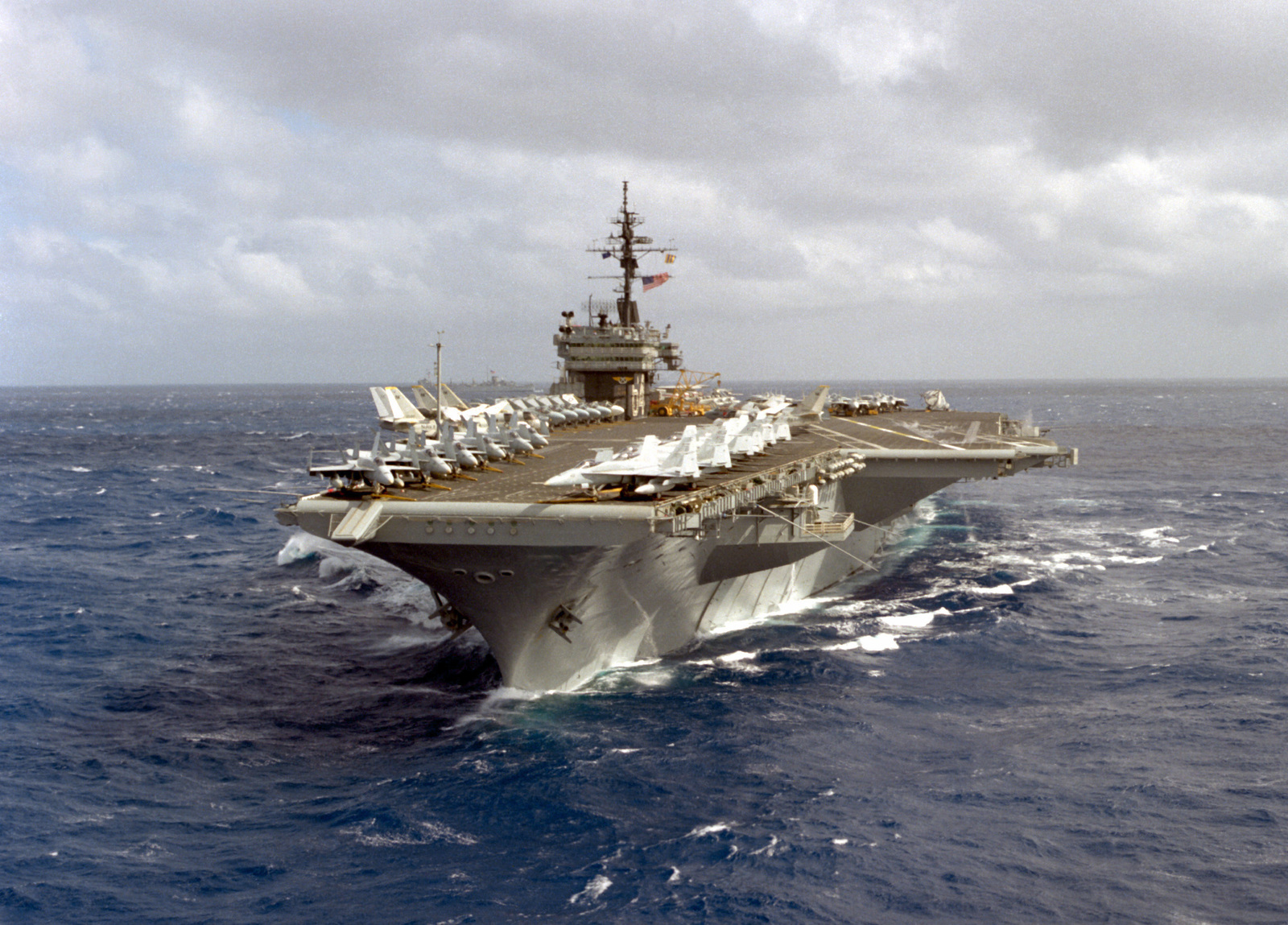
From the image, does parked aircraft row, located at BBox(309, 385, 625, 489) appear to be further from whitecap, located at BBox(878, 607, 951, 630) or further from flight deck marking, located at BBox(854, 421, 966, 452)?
flight deck marking, located at BBox(854, 421, 966, 452)

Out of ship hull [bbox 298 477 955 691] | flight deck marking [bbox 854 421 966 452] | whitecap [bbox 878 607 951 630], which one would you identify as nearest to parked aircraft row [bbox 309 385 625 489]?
ship hull [bbox 298 477 955 691]

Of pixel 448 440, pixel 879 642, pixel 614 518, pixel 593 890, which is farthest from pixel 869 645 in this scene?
pixel 593 890

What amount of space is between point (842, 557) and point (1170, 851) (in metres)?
15.8

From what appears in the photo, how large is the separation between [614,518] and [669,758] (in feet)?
11.9

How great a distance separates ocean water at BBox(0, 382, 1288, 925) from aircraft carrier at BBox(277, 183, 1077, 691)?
981 millimetres

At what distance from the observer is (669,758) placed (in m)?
15.5

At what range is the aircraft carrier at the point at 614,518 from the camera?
1608 centimetres

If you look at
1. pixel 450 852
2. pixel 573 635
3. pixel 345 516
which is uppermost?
pixel 345 516

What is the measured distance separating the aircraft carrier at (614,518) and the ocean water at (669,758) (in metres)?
0.98

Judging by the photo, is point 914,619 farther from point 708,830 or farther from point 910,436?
point 708,830

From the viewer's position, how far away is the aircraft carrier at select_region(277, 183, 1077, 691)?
1608cm

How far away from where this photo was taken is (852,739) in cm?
1620

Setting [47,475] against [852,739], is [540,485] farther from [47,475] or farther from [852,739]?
[47,475]

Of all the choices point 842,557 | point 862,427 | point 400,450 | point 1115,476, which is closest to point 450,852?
point 400,450
